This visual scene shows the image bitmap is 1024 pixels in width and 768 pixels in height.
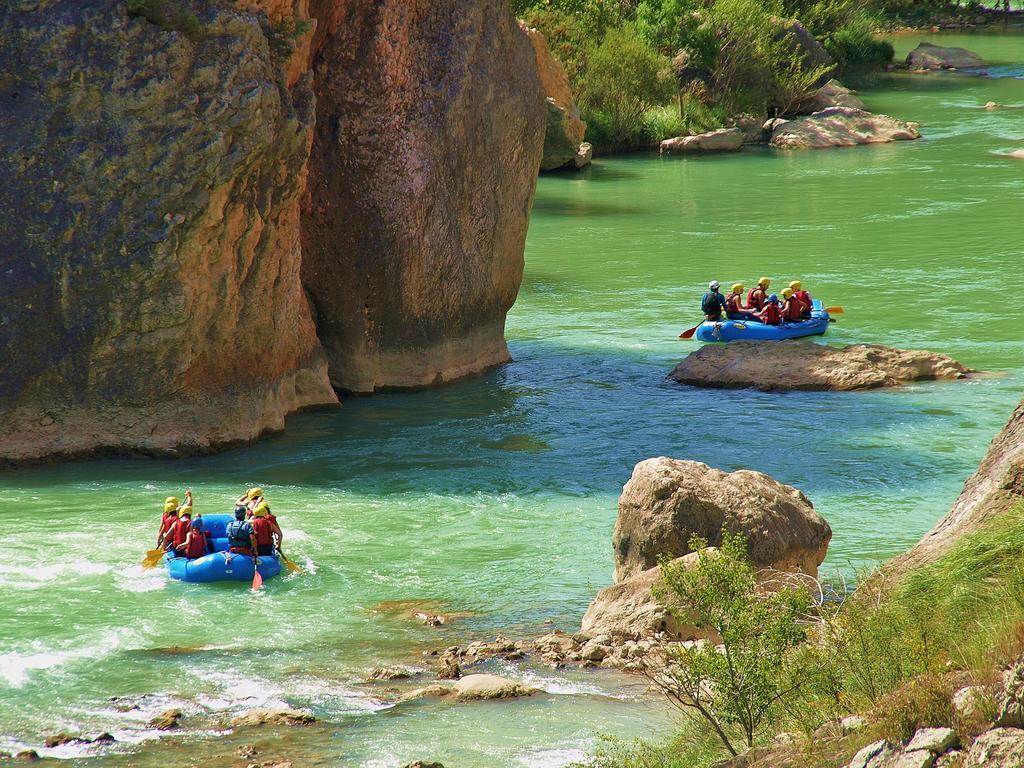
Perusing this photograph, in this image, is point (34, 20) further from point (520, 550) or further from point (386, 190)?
point (520, 550)

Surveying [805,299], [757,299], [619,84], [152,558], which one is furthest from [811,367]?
[619,84]

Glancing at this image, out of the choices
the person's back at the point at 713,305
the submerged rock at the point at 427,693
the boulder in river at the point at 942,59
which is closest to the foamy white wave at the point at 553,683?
the submerged rock at the point at 427,693

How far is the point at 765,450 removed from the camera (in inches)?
692

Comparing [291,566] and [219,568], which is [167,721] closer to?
[219,568]

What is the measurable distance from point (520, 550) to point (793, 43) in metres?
46.6

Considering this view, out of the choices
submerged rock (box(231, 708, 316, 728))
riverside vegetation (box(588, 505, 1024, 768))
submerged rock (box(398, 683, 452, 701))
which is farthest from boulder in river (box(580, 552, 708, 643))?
submerged rock (box(231, 708, 316, 728))

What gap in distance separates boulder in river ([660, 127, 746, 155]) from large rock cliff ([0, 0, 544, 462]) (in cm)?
2975

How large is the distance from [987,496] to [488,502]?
748cm

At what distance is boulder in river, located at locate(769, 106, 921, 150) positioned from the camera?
163 feet

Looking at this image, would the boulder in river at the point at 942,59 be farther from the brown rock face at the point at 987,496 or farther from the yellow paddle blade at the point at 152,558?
the brown rock face at the point at 987,496

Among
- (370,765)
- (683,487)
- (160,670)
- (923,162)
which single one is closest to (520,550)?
(683,487)

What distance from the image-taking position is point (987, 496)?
9.30m

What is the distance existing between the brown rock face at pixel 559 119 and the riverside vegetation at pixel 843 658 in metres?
36.2

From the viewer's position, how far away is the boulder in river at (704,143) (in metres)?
50.1
